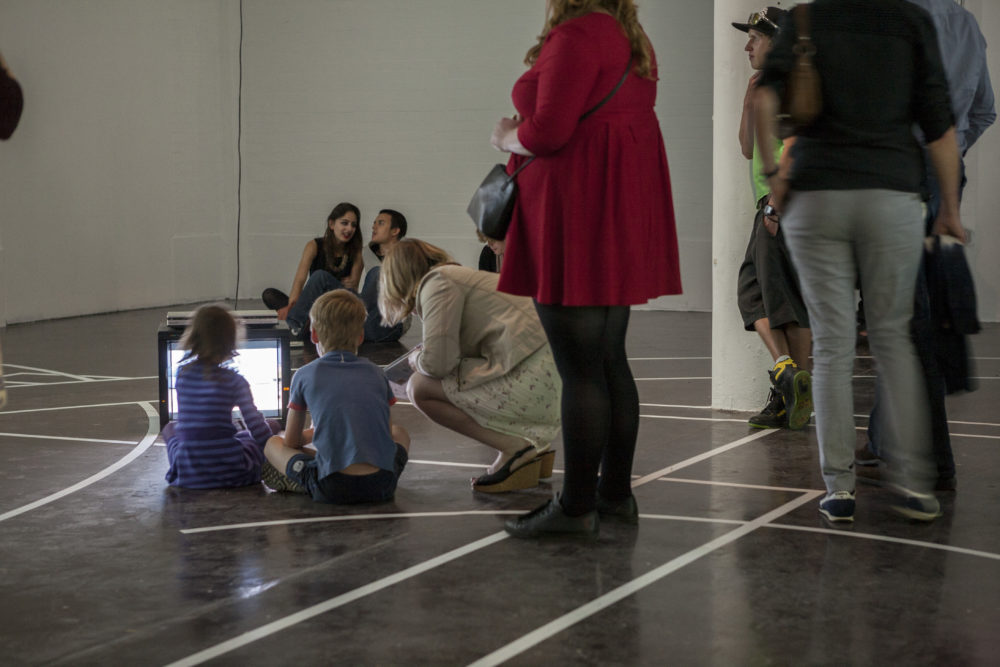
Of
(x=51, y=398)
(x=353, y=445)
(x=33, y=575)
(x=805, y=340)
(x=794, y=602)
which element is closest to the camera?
(x=794, y=602)

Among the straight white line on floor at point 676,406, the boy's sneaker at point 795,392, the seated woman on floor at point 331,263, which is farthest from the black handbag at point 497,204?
the seated woman on floor at point 331,263

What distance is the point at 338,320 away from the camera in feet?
13.1

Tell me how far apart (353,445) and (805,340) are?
7.62ft

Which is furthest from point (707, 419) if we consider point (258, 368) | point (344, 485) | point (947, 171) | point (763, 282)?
point (947, 171)

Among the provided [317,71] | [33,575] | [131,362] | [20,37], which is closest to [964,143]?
[33,575]

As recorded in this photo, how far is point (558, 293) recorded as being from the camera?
3.24m

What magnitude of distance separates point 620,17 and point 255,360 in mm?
2615

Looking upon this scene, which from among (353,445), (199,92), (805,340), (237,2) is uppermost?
(237,2)

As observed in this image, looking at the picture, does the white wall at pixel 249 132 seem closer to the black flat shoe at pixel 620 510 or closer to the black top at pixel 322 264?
the black top at pixel 322 264

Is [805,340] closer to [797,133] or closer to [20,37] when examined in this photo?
[797,133]

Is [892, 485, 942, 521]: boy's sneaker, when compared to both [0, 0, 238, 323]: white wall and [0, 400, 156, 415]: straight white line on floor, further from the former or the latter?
[0, 0, 238, 323]: white wall

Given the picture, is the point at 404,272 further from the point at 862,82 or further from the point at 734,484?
the point at 862,82

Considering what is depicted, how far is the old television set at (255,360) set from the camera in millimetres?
5086

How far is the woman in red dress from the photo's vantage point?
3.16 metres
